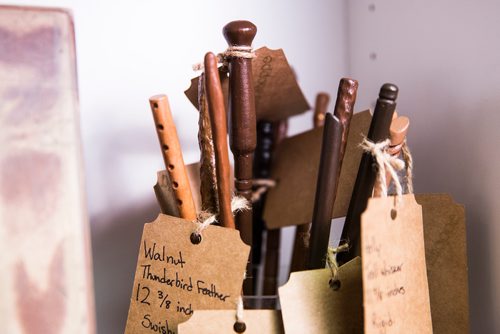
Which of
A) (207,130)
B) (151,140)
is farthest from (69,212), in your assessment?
(151,140)

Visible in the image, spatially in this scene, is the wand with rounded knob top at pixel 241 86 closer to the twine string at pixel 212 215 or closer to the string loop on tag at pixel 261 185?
the twine string at pixel 212 215

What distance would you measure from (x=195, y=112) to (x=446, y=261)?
32 cm

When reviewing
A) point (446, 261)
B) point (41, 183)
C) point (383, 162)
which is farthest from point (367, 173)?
point (41, 183)

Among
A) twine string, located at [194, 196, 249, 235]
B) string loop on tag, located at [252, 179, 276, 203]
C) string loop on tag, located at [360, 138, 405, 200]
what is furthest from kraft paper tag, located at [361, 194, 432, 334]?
string loop on tag, located at [252, 179, 276, 203]

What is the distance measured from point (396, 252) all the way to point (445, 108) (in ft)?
0.67

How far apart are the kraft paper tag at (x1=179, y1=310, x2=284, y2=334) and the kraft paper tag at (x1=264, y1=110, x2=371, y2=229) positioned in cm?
13

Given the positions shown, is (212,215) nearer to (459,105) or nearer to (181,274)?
(181,274)

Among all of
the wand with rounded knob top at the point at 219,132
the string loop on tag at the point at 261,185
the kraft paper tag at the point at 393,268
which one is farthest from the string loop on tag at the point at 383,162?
the string loop on tag at the point at 261,185

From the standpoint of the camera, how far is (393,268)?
391 millimetres

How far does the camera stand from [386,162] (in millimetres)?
386

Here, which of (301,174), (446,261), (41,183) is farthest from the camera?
(301,174)

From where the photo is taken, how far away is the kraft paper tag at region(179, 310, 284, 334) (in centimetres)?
39

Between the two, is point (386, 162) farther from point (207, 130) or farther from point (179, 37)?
point (179, 37)

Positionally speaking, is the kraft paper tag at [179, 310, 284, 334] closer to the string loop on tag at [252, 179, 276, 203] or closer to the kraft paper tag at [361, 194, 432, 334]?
the kraft paper tag at [361, 194, 432, 334]
